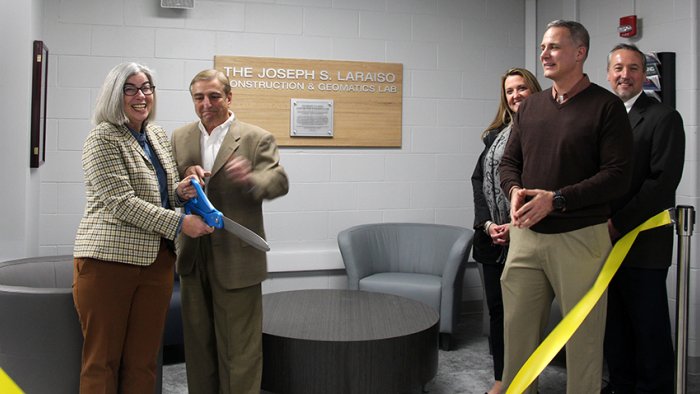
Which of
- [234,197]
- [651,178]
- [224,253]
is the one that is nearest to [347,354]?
[224,253]

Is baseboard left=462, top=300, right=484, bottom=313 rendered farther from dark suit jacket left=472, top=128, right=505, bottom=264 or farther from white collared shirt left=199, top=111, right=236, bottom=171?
white collared shirt left=199, top=111, right=236, bottom=171

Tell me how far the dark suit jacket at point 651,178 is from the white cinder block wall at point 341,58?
3.32 ft

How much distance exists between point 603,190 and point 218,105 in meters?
1.55

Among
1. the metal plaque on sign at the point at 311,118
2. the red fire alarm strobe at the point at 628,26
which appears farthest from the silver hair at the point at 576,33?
the metal plaque on sign at the point at 311,118

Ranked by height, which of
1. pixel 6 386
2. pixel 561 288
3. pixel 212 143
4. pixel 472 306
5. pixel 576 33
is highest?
pixel 576 33

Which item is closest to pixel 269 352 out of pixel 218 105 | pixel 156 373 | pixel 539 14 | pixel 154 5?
pixel 156 373

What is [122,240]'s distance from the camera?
8.14 ft

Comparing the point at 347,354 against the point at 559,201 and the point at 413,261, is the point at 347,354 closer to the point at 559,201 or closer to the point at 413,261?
the point at 559,201

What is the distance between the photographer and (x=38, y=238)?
446cm

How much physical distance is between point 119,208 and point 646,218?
219cm

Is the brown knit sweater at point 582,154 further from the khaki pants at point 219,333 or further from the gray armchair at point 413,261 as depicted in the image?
the gray armchair at point 413,261

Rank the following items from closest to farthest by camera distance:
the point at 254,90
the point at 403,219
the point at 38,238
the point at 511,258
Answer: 1. the point at 511,258
2. the point at 38,238
3. the point at 254,90
4. the point at 403,219

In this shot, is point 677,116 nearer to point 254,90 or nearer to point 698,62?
point 698,62

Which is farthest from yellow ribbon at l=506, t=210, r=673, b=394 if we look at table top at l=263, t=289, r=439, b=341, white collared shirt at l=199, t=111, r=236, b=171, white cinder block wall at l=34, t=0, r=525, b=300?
white cinder block wall at l=34, t=0, r=525, b=300
